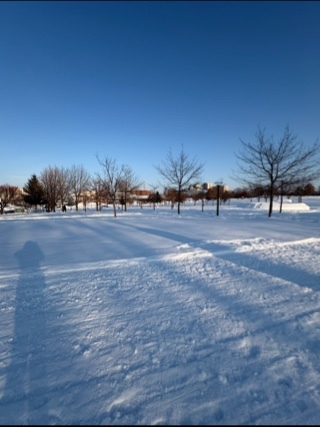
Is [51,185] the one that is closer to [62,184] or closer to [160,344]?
[62,184]

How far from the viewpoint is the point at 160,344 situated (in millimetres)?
2113

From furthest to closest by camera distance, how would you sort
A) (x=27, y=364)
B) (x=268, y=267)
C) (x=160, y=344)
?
(x=268, y=267)
(x=160, y=344)
(x=27, y=364)

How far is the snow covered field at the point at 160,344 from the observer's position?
4.95 feet

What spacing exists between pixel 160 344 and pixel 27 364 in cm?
129

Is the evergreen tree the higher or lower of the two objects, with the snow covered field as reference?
higher

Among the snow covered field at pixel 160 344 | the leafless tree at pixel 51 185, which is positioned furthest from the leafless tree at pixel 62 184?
the snow covered field at pixel 160 344

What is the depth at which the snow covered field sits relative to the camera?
1.51 m

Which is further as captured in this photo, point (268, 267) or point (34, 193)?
point (34, 193)

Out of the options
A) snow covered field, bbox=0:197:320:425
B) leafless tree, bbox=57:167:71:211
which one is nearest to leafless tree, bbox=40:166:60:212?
leafless tree, bbox=57:167:71:211

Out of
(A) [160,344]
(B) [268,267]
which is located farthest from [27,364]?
(B) [268,267]

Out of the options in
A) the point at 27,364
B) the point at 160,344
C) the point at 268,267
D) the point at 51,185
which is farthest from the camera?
the point at 51,185

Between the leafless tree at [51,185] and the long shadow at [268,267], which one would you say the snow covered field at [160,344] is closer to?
the long shadow at [268,267]

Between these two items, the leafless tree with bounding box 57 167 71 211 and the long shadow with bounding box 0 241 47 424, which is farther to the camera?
the leafless tree with bounding box 57 167 71 211

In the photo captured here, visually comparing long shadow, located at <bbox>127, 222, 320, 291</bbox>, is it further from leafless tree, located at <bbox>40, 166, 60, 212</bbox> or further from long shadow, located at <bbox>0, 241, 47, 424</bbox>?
leafless tree, located at <bbox>40, 166, 60, 212</bbox>
